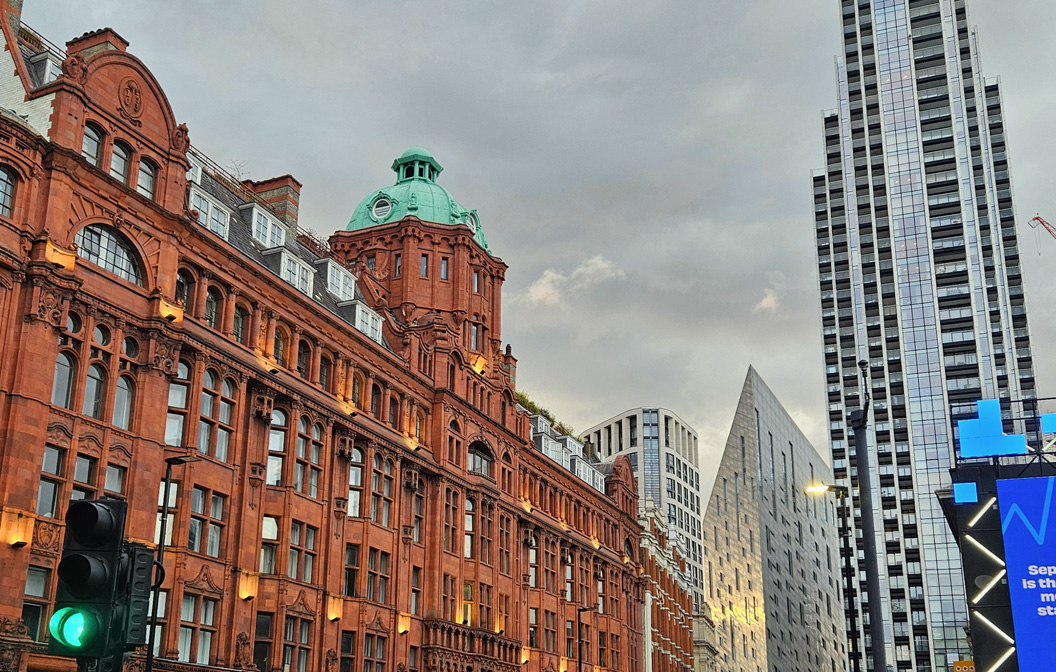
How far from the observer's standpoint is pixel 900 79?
523 feet

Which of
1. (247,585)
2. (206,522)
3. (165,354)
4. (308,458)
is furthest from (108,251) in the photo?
(247,585)

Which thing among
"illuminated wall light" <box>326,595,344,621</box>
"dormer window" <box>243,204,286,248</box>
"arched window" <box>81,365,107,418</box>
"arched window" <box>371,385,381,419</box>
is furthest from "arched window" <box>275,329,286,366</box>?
"arched window" <box>81,365,107,418</box>

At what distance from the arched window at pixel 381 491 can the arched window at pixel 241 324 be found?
11.7 metres

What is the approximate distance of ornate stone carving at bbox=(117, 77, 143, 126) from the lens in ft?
148

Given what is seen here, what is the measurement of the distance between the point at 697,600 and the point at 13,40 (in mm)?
130715

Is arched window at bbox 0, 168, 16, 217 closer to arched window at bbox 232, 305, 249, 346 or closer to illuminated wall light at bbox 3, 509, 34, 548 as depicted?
illuminated wall light at bbox 3, 509, 34, 548

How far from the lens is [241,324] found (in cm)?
5047

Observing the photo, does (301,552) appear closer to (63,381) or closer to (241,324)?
(241,324)

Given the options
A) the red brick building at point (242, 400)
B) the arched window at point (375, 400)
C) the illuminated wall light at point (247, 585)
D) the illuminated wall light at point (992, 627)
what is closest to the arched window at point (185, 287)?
the red brick building at point (242, 400)

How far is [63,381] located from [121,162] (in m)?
9.93

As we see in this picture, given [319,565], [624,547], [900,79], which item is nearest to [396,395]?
[319,565]

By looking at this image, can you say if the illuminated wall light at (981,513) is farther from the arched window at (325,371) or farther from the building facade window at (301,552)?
the arched window at (325,371)

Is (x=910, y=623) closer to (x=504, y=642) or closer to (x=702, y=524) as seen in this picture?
(x=702, y=524)

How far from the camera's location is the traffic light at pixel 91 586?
375 inches
